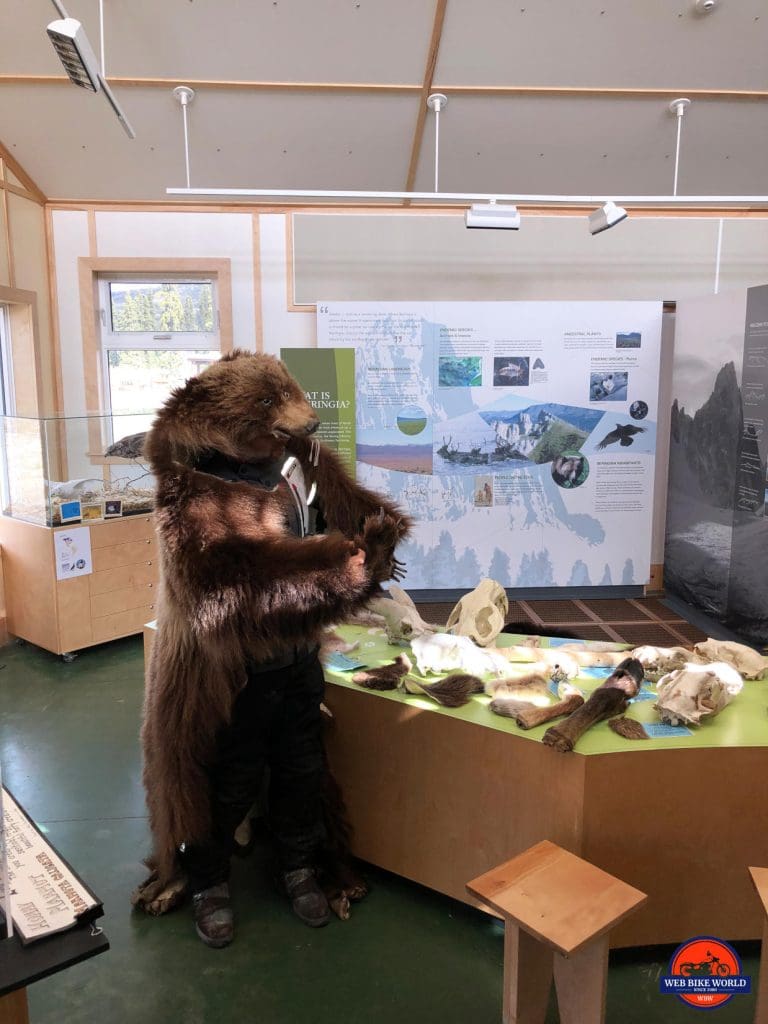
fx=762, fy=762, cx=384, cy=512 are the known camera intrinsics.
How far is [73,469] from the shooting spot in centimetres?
426

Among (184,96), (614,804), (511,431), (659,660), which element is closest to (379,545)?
(614,804)

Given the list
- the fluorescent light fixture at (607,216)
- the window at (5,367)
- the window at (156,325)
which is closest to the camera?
the fluorescent light fixture at (607,216)

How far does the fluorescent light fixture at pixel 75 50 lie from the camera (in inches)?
92.6

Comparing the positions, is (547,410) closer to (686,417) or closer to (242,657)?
(686,417)

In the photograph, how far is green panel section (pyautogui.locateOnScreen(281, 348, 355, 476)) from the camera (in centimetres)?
509

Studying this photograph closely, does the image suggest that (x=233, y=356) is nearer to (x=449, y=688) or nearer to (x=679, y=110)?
(x=449, y=688)

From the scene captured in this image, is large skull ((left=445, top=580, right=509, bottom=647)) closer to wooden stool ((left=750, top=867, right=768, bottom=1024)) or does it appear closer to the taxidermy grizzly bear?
the taxidermy grizzly bear

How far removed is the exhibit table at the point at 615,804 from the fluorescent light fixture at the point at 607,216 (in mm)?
2746

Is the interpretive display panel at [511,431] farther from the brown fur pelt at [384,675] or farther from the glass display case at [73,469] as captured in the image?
the brown fur pelt at [384,675]

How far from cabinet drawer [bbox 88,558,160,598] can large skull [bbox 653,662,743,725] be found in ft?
10.1

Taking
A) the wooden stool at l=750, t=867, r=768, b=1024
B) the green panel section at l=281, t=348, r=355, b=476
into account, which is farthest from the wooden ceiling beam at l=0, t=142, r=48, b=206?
the wooden stool at l=750, t=867, r=768, b=1024

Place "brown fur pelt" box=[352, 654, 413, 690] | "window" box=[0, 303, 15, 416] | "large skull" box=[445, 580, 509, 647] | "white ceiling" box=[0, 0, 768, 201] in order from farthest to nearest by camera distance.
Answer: "window" box=[0, 303, 15, 416]
"white ceiling" box=[0, 0, 768, 201]
"large skull" box=[445, 580, 509, 647]
"brown fur pelt" box=[352, 654, 413, 690]

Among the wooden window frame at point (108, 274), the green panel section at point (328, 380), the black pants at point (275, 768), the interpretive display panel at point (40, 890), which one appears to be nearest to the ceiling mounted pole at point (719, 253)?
the green panel section at point (328, 380)

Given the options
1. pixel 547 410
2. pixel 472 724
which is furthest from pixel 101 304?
pixel 472 724
